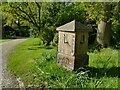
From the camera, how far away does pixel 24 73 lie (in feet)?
23.0

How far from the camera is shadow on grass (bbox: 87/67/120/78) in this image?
19.8 ft

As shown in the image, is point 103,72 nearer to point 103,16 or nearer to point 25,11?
point 103,16

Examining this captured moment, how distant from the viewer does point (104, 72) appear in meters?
6.28

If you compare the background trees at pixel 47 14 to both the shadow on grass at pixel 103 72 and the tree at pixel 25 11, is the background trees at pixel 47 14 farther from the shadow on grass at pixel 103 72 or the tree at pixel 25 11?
the shadow on grass at pixel 103 72

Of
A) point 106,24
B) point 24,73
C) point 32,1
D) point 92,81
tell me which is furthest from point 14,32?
point 92,81

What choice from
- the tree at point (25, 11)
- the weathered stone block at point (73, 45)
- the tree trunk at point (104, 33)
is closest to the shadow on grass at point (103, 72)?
the weathered stone block at point (73, 45)

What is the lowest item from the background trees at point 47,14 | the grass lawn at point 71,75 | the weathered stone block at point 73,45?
the grass lawn at point 71,75

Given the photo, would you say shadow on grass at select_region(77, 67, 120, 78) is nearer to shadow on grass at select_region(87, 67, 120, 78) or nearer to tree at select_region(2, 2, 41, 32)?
shadow on grass at select_region(87, 67, 120, 78)

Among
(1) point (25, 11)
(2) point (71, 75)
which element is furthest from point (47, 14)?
(2) point (71, 75)

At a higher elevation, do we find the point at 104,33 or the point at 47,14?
the point at 47,14

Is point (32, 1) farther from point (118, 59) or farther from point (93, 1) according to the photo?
point (118, 59)

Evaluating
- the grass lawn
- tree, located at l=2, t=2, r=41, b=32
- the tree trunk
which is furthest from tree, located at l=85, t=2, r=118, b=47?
tree, located at l=2, t=2, r=41, b=32

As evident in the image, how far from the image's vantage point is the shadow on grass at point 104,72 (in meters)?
6.04

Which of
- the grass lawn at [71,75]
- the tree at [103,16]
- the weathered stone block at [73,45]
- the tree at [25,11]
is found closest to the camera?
the grass lawn at [71,75]
